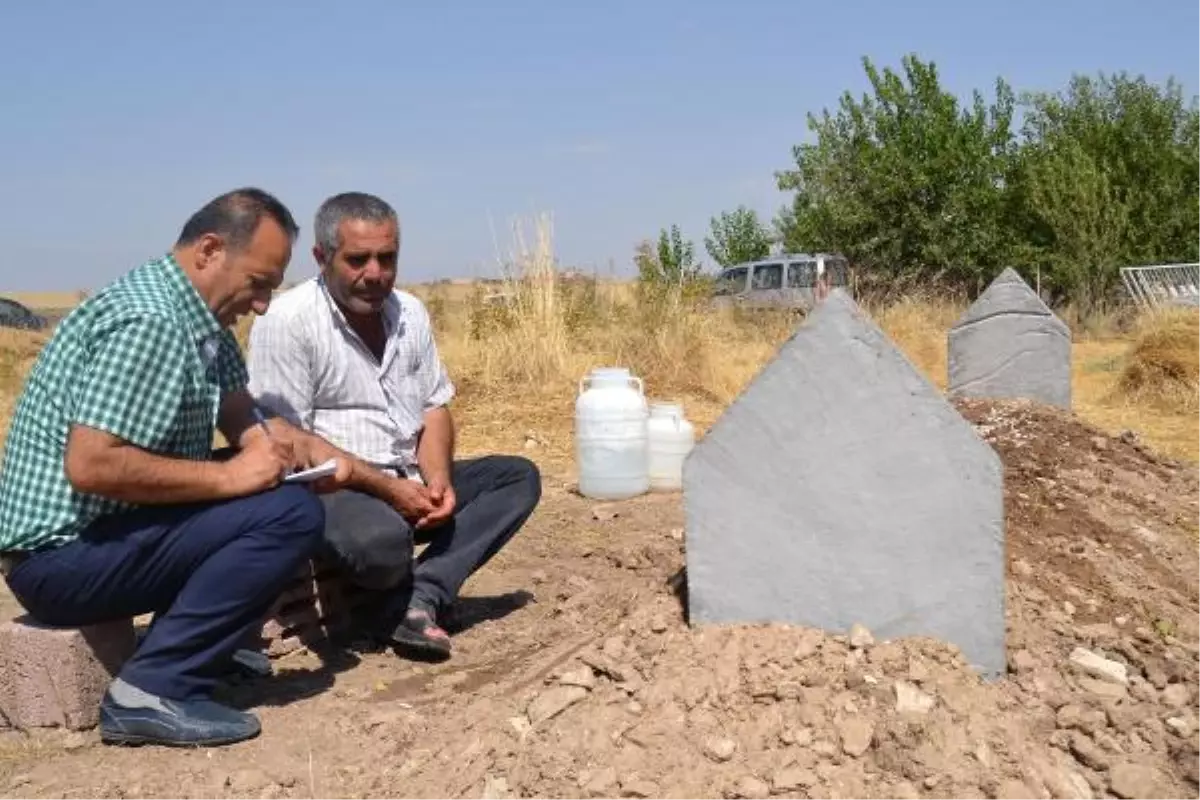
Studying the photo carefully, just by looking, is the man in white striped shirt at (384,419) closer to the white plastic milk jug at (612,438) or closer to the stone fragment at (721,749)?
the stone fragment at (721,749)

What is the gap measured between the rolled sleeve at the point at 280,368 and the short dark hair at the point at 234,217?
2.07 feet

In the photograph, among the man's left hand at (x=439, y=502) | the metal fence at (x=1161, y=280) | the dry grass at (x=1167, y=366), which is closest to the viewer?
the man's left hand at (x=439, y=502)

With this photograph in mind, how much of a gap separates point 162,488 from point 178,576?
276 millimetres

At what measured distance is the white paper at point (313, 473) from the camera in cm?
335

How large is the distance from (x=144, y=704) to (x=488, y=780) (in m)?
0.93

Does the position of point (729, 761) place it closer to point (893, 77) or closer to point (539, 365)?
point (539, 365)

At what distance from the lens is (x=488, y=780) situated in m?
2.81

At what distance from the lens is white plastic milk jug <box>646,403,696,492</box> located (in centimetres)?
660

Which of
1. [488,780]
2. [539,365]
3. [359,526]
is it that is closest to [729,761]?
[488,780]

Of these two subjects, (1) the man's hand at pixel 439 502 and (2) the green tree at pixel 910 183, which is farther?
(2) the green tree at pixel 910 183

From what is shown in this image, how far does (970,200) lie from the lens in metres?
21.8

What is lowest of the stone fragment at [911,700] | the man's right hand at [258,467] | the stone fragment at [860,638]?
the stone fragment at [911,700]

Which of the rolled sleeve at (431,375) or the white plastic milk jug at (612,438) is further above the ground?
the rolled sleeve at (431,375)

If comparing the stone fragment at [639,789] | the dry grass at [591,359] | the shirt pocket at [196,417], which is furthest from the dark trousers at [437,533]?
the dry grass at [591,359]
